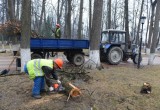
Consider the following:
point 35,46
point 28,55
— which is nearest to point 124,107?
point 28,55

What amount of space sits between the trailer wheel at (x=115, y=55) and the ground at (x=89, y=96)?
5.88 metres

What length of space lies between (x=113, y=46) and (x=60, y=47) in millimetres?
4151

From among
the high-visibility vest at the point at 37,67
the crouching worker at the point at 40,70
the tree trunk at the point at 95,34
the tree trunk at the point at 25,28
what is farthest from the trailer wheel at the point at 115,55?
the high-visibility vest at the point at 37,67

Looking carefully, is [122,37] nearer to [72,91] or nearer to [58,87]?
[58,87]

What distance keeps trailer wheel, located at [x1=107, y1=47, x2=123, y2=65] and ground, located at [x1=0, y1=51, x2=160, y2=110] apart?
5.88 meters

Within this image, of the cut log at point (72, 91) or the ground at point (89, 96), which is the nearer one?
the ground at point (89, 96)

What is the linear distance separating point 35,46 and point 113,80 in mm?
5484

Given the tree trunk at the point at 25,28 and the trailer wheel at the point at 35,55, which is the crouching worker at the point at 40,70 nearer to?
the tree trunk at the point at 25,28

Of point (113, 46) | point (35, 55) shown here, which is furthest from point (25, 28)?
point (113, 46)

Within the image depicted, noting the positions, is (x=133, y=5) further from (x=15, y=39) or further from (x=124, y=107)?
(x=124, y=107)

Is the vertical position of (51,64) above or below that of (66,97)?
above

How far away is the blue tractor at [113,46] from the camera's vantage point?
1675 centimetres

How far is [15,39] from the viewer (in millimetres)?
15539

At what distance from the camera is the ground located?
23.7ft
